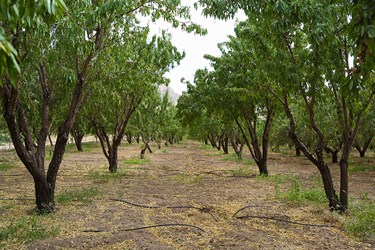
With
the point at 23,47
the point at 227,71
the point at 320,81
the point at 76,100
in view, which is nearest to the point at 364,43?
the point at 320,81

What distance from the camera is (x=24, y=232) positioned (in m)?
6.00

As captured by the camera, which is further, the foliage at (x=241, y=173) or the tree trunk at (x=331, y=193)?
the foliage at (x=241, y=173)

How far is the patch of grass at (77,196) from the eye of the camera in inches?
346

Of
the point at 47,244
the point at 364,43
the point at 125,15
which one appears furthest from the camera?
the point at 125,15

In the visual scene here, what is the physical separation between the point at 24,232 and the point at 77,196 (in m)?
3.36

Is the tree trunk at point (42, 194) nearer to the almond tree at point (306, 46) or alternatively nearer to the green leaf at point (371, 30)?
the almond tree at point (306, 46)

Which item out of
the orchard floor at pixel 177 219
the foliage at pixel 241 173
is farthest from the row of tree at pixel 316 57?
the foliage at pixel 241 173

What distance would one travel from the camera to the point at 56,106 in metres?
12.7

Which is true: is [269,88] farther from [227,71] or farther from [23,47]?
[23,47]

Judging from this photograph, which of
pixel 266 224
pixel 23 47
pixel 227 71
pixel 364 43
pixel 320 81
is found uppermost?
pixel 227 71

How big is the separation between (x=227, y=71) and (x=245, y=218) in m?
7.38

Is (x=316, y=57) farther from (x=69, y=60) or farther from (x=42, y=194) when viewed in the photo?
(x=42, y=194)

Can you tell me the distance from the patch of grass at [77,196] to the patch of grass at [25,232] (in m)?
2.15

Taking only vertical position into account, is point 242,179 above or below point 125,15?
below
